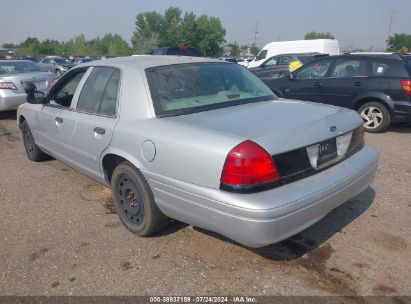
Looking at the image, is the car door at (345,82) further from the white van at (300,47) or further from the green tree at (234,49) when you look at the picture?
the green tree at (234,49)

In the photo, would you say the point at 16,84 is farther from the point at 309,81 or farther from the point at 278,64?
the point at 278,64

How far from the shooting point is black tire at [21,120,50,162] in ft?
17.7

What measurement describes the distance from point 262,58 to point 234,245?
17.3 m

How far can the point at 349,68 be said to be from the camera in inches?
295

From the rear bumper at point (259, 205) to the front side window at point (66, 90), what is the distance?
6.41ft

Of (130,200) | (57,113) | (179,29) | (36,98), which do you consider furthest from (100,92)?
(179,29)

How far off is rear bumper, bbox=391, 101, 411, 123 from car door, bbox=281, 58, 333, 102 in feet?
4.87

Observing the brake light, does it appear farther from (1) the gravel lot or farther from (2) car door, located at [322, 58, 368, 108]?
(2) car door, located at [322, 58, 368, 108]

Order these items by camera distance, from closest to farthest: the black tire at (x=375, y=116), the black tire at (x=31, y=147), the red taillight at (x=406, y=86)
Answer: the black tire at (x=31, y=147)
the red taillight at (x=406, y=86)
the black tire at (x=375, y=116)

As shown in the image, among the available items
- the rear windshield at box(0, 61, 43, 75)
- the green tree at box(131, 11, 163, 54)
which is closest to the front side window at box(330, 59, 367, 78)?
the rear windshield at box(0, 61, 43, 75)

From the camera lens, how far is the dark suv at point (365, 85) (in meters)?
6.82

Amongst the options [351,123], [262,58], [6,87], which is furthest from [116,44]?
[351,123]

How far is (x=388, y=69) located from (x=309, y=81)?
5.08ft

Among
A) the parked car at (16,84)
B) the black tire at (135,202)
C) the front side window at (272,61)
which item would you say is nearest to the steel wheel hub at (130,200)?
the black tire at (135,202)
